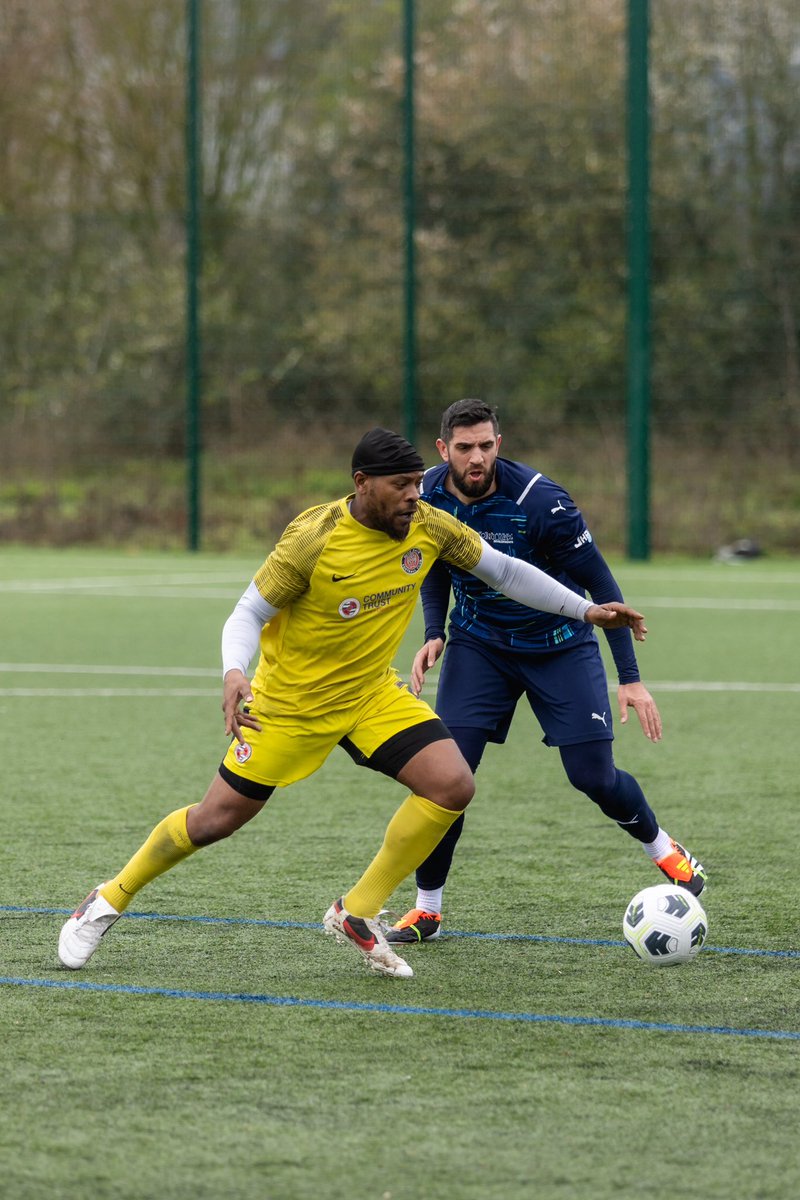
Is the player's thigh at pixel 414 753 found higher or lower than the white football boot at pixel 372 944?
higher

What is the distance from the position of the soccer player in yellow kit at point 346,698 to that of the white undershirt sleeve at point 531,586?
0.05 metres

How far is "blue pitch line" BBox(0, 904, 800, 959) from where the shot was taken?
5641mm

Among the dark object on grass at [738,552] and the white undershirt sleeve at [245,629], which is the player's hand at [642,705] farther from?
the dark object on grass at [738,552]

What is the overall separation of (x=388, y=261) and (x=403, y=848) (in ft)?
60.3

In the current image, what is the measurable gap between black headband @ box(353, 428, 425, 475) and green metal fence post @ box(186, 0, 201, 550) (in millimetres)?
18924

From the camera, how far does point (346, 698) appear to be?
18.1 ft

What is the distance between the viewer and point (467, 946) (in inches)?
227

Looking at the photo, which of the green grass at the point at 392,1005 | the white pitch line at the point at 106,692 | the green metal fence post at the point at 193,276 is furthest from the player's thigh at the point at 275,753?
the green metal fence post at the point at 193,276

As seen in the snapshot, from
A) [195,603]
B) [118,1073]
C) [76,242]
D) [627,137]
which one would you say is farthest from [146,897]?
[76,242]

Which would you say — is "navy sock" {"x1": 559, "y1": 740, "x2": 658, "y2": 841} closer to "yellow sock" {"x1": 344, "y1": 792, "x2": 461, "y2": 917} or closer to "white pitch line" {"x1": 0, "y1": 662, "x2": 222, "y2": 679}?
"yellow sock" {"x1": 344, "y1": 792, "x2": 461, "y2": 917}

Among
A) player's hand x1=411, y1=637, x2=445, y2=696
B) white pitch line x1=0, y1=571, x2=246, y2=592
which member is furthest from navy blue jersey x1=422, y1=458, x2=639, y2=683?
white pitch line x1=0, y1=571, x2=246, y2=592

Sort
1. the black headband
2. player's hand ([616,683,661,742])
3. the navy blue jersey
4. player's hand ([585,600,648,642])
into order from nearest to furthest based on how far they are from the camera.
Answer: the black headband, player's hand ([585,600,648,642]), player's hand ([616,683,661,742]), the navy blue jersey

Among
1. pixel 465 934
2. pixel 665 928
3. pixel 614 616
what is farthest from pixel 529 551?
pixel 665 928

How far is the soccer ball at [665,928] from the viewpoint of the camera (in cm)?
537
